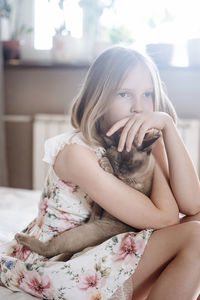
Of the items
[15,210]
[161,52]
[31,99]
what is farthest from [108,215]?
→ [31,99]

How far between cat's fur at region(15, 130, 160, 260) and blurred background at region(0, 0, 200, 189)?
1.05 metres

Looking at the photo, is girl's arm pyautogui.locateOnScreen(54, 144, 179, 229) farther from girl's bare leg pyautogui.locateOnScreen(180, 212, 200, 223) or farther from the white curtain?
the white curtain

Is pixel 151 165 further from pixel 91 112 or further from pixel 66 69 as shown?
pixel 66 69

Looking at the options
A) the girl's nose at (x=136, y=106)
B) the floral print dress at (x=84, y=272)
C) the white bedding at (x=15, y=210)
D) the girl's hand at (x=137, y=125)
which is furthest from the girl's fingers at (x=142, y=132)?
the white bedding at (x=15, y=210)

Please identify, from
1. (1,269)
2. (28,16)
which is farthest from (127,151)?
(28,16)

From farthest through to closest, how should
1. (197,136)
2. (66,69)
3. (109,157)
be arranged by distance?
(66,69) → (197,136) → (109,157)

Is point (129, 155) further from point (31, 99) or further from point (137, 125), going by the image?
point (31, 99)

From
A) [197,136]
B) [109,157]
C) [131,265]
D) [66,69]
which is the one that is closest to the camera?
[131,265]

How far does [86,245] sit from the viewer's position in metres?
1.06

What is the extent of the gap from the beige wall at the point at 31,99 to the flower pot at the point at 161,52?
0.38 ft

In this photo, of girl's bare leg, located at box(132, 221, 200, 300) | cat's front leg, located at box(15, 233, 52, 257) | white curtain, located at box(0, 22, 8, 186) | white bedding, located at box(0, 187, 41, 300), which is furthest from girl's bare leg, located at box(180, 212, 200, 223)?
white curtain, located at box(0, 22, 8, 186)

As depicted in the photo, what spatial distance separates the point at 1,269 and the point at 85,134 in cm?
44

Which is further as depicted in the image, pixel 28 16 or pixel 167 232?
pixel 28 16

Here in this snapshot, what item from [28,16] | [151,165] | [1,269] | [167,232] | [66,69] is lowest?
[1,269]
